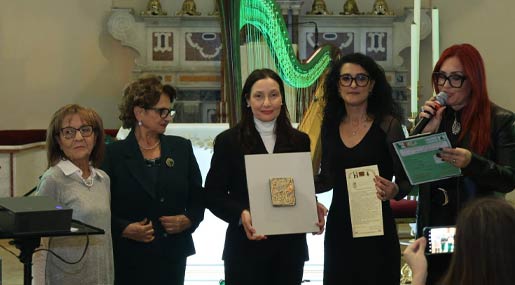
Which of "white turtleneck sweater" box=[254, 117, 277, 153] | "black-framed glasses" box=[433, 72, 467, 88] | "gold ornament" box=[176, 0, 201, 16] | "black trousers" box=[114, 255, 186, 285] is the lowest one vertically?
"black trousers" box=[114, 255, 186, 285]

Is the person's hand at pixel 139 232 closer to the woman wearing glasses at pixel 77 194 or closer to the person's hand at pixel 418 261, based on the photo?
the woman wearing glasses at pixel 77 194

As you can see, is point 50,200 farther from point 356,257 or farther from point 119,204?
point 356,257

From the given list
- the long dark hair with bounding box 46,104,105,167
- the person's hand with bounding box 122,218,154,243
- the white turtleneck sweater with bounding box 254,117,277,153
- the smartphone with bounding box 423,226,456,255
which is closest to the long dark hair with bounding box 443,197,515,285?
the smartphone with bounding box 423,226,456,255

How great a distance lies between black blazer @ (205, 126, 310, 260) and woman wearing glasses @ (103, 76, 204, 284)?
15 centimetres

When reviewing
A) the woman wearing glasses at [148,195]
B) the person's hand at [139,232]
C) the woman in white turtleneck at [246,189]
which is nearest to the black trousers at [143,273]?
the woman wearing glasses at [148,195]

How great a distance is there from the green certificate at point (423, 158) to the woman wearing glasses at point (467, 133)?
0.08 metres

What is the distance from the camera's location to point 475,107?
2902mm

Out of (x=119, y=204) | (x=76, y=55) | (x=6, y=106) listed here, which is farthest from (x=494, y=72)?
(x=119, y=204)

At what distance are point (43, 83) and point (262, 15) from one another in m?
6.37


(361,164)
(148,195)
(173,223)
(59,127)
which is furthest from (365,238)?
(59,127)

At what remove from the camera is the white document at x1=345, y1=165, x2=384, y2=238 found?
309 cm

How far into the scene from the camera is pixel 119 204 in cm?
324

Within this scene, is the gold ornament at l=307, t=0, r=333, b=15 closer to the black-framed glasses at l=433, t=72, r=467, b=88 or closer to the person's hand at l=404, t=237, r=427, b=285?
the black-framed glasses at l=433, t=72, r=467, b=88

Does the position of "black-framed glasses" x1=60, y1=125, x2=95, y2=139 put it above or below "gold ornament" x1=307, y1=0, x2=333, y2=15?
below
